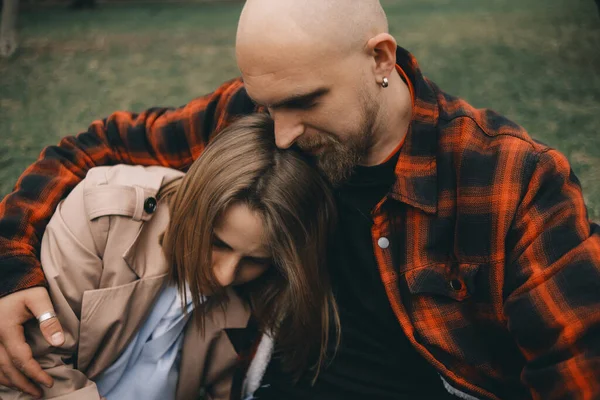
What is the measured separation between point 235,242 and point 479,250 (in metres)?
0.73

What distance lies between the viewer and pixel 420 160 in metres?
1.88

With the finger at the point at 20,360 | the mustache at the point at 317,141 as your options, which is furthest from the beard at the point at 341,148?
the finger at the point at 20,360

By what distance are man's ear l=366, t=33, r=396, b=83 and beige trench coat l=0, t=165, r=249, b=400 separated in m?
0.82

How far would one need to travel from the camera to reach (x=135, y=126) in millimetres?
2305

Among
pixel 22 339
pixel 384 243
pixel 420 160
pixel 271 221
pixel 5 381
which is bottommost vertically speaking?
pixel 5 381

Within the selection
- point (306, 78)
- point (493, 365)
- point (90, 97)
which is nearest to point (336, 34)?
point (306, 78)

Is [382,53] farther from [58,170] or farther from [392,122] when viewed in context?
[58,170]

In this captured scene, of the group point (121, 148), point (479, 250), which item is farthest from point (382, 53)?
point (121, 148)

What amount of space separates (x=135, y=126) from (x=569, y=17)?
4442 mm

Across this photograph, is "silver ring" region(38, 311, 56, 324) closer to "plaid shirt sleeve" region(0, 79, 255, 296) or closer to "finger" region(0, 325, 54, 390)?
"finger" region(0, 325, 54, 390)

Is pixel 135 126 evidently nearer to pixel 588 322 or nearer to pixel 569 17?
pixel 588 322

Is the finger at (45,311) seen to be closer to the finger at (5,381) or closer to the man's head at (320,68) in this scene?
the finger at (5,381)

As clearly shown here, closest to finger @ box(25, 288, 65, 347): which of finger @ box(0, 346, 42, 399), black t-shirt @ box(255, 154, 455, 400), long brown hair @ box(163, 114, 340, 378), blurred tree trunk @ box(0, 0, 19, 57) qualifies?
finger @ box(0, 346, 42, 399)

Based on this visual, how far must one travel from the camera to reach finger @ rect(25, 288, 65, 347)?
5.74 feet
